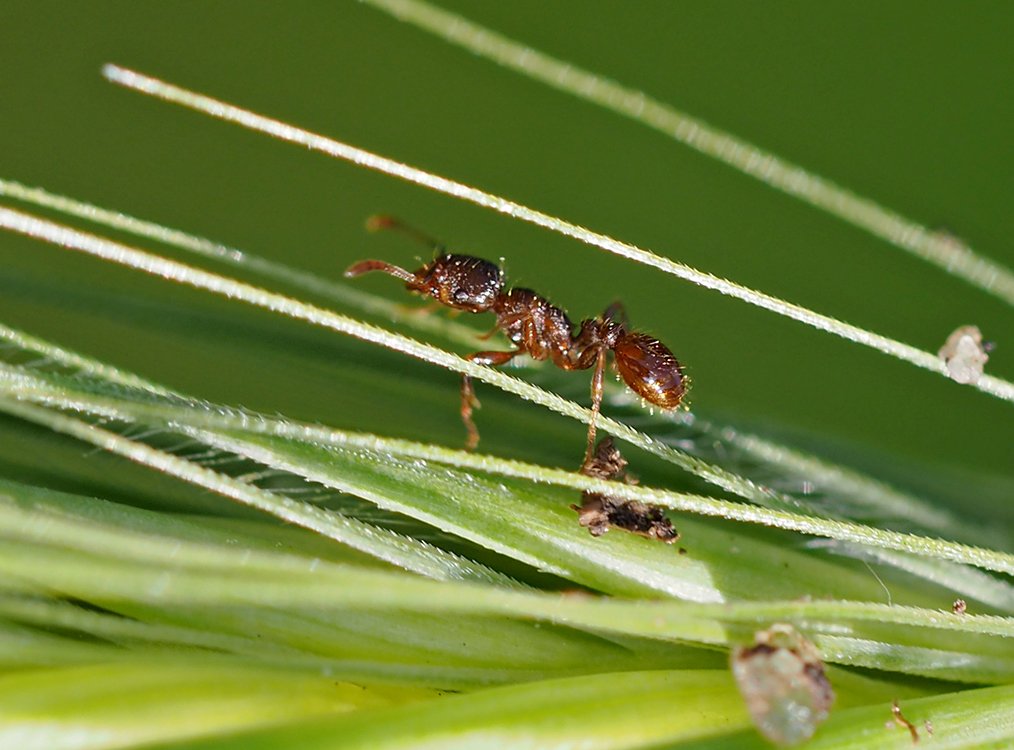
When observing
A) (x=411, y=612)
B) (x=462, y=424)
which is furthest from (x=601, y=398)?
(x=411, y=612)

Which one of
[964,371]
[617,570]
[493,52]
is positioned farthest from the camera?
[493,52]

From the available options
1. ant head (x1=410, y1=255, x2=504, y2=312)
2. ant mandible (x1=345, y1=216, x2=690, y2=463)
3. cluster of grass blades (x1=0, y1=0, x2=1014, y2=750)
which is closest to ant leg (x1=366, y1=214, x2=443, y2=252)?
ant mandible (x1=345, y1=216, x2=690, y2=463)

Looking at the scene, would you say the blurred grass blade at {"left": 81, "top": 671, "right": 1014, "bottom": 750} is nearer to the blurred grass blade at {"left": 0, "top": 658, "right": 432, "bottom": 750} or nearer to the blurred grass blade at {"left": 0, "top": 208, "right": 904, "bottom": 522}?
the blurred grass blade at {"left": 0, "top": 658, "right": 432, "bottom": 750}

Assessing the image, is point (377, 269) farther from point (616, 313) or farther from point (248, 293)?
point (248, 293)

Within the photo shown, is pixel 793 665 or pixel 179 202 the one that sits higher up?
pixel 179 202

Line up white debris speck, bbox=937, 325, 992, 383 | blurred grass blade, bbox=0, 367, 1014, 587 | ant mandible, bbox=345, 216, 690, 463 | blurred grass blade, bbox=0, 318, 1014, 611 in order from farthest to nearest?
ant mandible, bbox=345, 216, 690, 463 < white debris speck, bbox=937, 325, 992, 383 < blurred grass blade, bbox=0, 318, 1014, 611 < blurred grass blade, bbox=0, 367, 1014, 587

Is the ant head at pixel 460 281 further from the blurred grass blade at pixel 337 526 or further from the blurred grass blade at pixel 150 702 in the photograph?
the blurred grass blade at pixel 150 702

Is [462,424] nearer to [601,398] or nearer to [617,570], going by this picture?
[601,398]

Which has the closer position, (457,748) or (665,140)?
(457,748)
